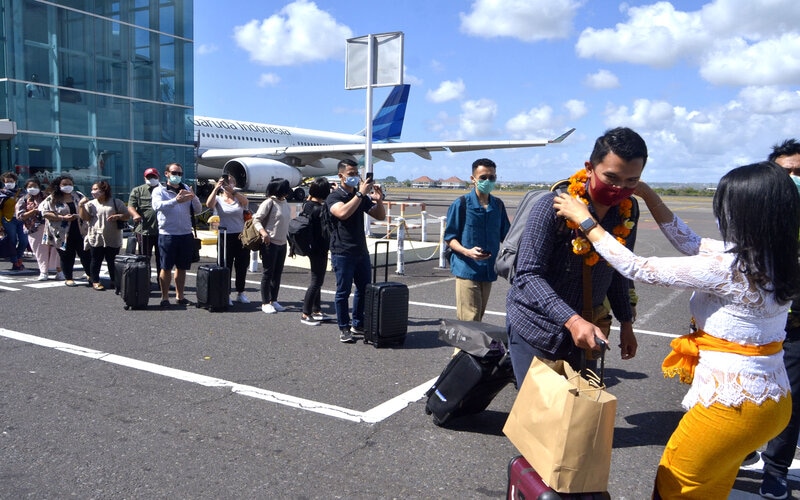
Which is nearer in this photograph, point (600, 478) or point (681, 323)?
point (600, 478)

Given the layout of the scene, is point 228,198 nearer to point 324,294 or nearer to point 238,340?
point 324,294

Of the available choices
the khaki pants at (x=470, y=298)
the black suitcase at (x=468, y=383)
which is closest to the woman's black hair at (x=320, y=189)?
the khaki pants at (x=470, y=298)

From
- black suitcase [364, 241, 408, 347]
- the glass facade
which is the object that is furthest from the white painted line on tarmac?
the glass facade

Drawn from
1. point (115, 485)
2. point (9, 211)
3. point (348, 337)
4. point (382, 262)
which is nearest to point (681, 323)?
point (348, 337)

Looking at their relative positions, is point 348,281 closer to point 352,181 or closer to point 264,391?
point 352,181

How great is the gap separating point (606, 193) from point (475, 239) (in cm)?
286

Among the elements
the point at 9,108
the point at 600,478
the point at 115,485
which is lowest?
the point at 115,485

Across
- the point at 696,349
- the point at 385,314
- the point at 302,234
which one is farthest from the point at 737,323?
the point at 302,234

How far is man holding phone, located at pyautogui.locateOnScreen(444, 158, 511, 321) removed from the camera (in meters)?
5.49

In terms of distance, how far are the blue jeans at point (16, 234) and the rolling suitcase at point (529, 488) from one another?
10.9 metres

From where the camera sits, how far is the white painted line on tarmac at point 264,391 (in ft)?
15.4

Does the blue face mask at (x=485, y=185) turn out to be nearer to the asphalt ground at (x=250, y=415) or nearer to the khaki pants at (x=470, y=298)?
the khaki pants at (x=470, y=298)

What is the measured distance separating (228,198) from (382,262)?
4172 millimetres

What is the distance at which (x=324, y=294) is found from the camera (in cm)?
954
